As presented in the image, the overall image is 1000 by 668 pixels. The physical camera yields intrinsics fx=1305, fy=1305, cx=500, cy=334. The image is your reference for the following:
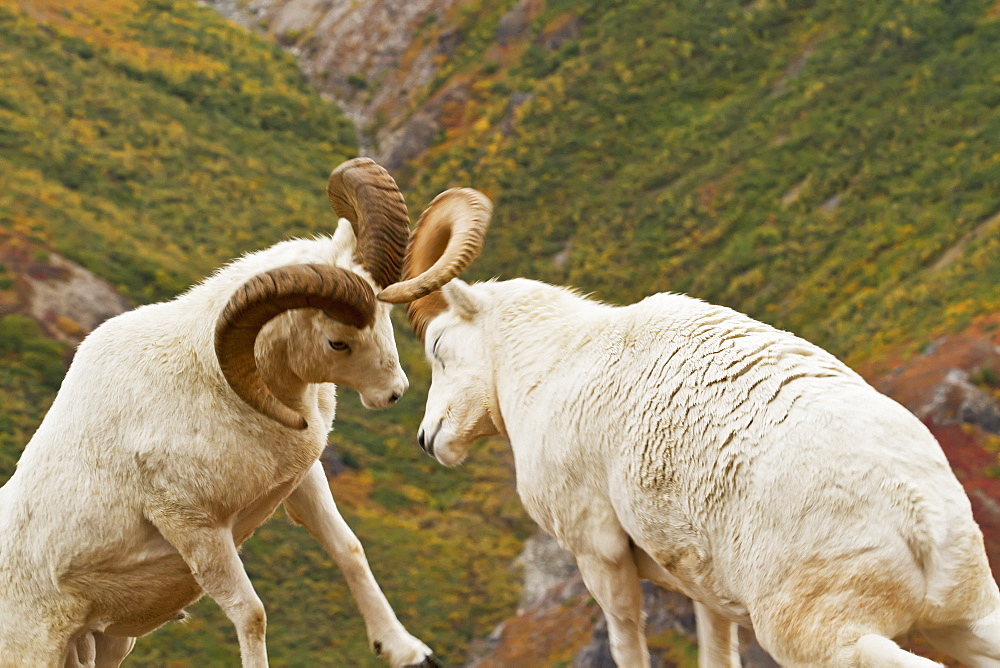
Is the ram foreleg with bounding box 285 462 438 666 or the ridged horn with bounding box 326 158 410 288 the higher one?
the ridged horn with bounding box 326 158 410 288

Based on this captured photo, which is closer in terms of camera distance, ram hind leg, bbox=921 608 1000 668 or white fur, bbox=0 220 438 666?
ram hind leg, bbox=921 608 1000 668

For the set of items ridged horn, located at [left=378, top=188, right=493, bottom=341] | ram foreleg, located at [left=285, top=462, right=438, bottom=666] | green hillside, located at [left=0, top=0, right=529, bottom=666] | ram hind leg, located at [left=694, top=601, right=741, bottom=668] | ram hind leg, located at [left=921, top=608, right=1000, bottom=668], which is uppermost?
ridged horn, located at [left=378, top=188, right=493, bottom=341]

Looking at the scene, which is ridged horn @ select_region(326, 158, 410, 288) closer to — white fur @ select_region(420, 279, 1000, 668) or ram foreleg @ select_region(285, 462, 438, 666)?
white fur @ select_region(420, 279, 1000, 668)

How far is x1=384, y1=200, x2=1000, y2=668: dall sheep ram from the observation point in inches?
251

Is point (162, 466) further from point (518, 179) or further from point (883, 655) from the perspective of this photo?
point (518, 179)

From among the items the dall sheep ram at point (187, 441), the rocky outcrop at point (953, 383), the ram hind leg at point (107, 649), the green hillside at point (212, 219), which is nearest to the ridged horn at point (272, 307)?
the dall sheep ram at point (187, 441)

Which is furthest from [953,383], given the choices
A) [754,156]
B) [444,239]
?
[754,156]

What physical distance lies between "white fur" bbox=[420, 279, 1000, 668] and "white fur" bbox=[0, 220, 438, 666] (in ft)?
3.61

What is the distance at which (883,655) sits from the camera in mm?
6148

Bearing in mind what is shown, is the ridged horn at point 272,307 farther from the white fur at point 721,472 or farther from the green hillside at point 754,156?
the green hillside at point 754,156

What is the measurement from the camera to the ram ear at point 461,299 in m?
9.28

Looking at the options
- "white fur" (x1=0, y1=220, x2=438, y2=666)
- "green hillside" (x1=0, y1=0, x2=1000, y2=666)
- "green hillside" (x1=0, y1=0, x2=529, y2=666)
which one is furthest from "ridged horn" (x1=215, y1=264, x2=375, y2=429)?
"green hillside" (x1=0, y1=0, x2=529, y2=666)

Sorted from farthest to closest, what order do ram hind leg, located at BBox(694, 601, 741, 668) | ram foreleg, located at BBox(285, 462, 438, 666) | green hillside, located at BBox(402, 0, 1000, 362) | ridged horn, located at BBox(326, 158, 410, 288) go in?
green hillside, located at BBox(402, 0, 1000, 362) → ram foreleg, located at BBox(285, 462, 438, 666) → ram hind leg, located at BBox(694, 601, 741, 668) → ridged horn, located at BBox(326, 158, 410, 288)

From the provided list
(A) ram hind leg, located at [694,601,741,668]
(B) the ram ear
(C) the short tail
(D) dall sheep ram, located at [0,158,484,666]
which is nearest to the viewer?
(C) the short tail
